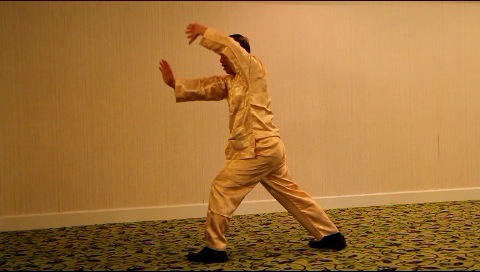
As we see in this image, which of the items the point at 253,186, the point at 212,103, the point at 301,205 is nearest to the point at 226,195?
the point at 253,186

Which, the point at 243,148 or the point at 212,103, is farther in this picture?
the point at 212,103

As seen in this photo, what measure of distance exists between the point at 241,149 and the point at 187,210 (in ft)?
5.44

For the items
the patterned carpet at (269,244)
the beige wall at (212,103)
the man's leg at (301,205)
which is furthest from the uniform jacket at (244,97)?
the beige wall at (212,103)

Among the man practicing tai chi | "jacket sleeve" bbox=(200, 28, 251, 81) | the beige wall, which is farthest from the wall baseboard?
"jacket sleeve" bbox=(200, 28, 251, 81)

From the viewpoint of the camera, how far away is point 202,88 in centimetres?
335

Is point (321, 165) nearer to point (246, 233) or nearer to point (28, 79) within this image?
point (246, 233)

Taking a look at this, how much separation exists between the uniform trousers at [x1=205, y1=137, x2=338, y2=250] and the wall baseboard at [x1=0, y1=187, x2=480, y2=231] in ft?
4.99

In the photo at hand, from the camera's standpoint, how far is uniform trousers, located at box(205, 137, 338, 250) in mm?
3107

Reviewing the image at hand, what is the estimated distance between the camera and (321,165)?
5121 millimetres

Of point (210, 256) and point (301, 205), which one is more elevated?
point (301, 205)

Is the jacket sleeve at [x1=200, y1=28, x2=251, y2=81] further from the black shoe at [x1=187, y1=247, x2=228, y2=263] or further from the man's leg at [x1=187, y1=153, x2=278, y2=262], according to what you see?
the black shoe at [x1=187, y1=247, x2=228, y2=263]

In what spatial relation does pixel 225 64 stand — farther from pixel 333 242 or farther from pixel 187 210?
pixel 187 210

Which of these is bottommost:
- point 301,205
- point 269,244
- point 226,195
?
point 269,244

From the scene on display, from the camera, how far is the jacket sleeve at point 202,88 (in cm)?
334
